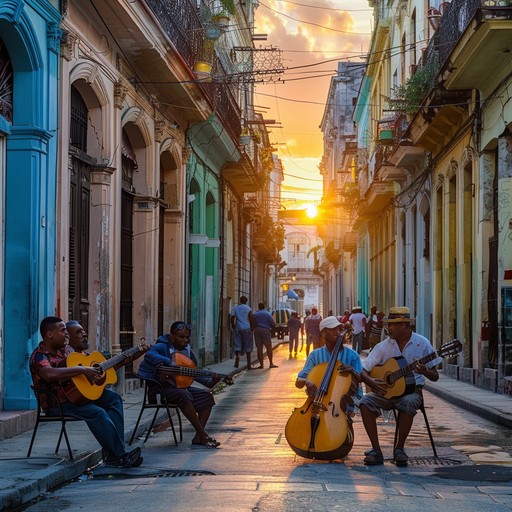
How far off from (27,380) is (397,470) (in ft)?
15.7

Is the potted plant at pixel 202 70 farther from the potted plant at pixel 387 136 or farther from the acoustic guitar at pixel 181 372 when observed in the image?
the acoustic guitar at pixel 181 372

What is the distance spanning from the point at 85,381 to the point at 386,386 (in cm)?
264

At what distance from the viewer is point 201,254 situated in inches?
1032

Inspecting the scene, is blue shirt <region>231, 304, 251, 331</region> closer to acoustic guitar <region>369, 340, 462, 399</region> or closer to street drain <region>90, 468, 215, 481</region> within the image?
acoustic guitar <region>369, 340, 462, 399</region>

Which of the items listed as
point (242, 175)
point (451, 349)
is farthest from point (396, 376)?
point (242, 175)

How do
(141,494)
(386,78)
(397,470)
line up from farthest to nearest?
1. (386,78)
2. (397,470)
3. (141,494)

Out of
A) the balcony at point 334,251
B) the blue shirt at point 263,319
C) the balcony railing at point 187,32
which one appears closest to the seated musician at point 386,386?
the balcony railing at point 187,32

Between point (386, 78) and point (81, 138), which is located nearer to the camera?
point (81, 138)

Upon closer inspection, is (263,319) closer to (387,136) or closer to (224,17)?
(387,136)

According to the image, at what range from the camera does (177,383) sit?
37.3 feet

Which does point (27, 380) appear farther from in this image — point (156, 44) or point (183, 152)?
point (183, 152)

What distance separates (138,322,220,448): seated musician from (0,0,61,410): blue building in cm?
183

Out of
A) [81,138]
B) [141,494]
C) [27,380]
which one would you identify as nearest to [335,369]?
[141,494]

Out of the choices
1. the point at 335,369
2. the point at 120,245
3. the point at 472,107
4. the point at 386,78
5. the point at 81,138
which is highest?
the point at 386,78
